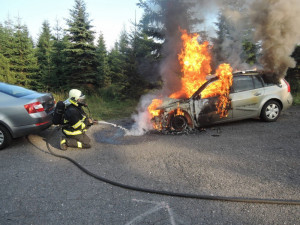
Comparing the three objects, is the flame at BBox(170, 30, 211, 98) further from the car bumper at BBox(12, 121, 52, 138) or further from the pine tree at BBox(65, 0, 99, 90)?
the pine tree at BBox(65, 0, 99, 90)

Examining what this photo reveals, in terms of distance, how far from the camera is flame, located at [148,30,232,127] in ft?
19.8

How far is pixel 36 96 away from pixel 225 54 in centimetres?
747

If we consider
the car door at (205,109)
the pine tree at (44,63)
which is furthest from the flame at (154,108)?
the pine tree at (44,63)

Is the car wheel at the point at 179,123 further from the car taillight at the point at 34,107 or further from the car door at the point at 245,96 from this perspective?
the car taillight at the point at 34,107

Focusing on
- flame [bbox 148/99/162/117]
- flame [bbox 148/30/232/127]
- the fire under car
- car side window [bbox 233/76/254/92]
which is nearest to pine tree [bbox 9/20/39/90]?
flame [bbox 148/30/232/127]

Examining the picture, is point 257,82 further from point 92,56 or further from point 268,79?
point 92,56

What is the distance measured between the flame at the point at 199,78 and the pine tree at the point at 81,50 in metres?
10.7

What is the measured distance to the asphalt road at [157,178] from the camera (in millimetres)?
2564

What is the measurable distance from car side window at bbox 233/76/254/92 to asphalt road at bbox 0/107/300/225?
54.3 inches

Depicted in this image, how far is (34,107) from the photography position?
5.11 m

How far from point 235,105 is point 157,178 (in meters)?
3.83

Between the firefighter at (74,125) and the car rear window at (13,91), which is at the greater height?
the car rear window at (13,91)

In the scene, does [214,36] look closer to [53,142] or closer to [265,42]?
[265,42]

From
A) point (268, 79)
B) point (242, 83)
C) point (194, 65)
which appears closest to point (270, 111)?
point (268, 79)
